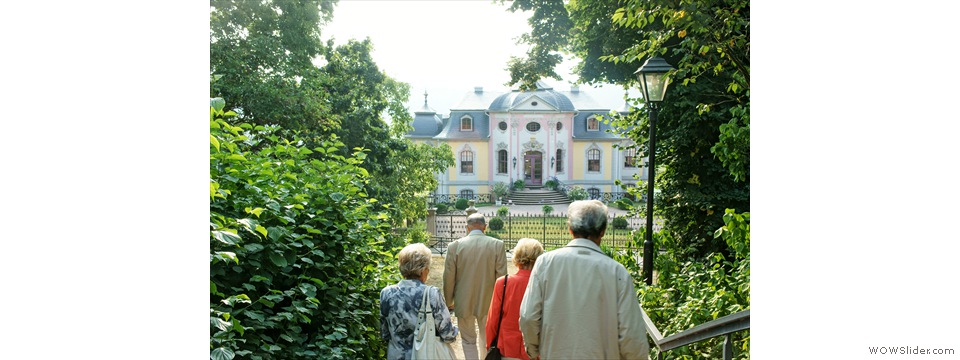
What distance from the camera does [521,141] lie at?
12.7 m

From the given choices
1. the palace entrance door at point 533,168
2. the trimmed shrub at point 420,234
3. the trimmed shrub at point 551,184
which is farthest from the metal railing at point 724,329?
the trimmed shrub at point 551,184

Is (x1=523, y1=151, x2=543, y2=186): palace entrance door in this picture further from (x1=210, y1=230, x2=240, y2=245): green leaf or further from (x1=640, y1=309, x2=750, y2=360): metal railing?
(x1=210, y1=230, x2=240, y2=245): green leaf

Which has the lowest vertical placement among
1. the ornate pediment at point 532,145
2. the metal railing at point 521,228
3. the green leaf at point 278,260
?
the metal railing at point 521,228

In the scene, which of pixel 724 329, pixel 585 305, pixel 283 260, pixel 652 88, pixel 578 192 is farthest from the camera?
pixel 578 192

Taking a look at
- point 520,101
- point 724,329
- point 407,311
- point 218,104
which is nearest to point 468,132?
point 520,101

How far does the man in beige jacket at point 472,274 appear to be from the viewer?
336 centimetres

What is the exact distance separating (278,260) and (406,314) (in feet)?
1.68

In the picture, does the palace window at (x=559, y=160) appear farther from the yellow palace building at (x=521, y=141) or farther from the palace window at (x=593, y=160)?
the palace window at (x=593, y=160)

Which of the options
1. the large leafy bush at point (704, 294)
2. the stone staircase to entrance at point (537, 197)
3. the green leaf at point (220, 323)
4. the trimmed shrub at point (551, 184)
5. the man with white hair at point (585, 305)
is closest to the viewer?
the green leaf at point (220, 323)

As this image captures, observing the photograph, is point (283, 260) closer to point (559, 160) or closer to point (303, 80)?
point (303, 80)

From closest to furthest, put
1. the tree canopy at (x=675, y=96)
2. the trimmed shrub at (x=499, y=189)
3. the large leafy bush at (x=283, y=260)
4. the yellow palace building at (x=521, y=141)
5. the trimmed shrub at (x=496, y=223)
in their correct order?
the large leafy bush at (x=283, y=260)
the tree canopy at (x=675, y=96)
the yellow palace building at (x=521, y=141)
the trimmed shrub at (x=496, y=223)
the trimmed shrub at (x=499, y=189)

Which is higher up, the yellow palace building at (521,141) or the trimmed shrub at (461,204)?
the yellow palace building at (521,141)

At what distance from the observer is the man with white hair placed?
5.90 ft
